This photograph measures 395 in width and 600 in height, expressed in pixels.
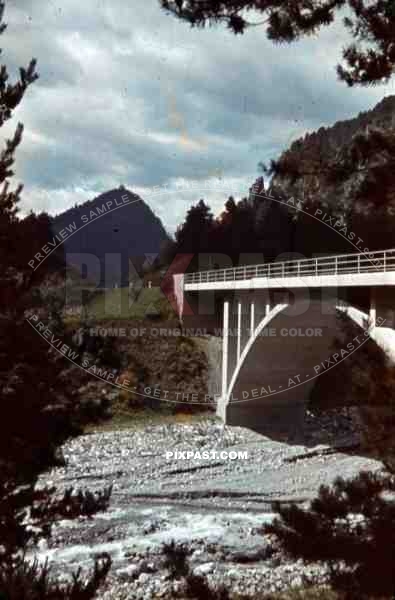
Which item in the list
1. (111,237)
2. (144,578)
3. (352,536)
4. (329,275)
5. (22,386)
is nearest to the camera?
(352,536)

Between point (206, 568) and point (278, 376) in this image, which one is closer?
point (206, 568)

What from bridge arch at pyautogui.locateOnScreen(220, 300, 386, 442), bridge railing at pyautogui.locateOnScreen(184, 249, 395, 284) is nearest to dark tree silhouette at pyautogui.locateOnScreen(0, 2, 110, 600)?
bridge railing at pyautogui.locateOnScreen(184, 249, 395, 284)

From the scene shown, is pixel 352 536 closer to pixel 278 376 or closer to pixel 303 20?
pixel 303 20

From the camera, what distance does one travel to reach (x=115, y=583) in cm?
986

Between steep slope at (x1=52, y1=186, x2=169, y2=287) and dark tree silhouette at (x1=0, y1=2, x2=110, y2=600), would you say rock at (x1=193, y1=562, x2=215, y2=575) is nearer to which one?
dark tree silhouette at (x1=0, y1=2, x2=110, y2=600)

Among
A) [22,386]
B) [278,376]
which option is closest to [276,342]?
[278,376]

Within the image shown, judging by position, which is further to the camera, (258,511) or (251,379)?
(251,379)

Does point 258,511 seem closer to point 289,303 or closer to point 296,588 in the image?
point 296,588

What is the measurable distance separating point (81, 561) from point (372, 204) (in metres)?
9.39

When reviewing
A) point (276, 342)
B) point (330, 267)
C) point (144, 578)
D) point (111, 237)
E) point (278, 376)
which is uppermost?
point (111, 237)

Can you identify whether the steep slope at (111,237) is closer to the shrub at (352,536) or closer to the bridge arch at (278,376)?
the bridge arch at (278,376)

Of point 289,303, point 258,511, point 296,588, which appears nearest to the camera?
point 296,588

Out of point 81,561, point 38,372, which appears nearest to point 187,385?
point 81,561

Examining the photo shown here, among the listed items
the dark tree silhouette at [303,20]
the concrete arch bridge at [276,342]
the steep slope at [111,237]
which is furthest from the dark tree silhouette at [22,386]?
the steep slope at [111,237]
